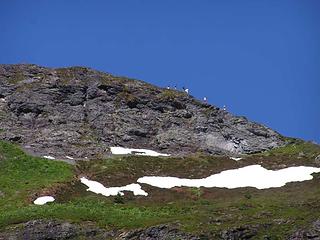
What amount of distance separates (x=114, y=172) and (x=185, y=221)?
2593 cm

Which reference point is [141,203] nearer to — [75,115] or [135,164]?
[135,164]

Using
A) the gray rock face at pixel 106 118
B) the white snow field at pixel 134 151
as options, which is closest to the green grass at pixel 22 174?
the gray rock face at pixel 106 118

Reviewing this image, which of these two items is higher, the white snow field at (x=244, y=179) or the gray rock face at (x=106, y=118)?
the gray rock face at (x=106, y=118)

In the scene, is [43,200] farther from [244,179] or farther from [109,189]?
[244,179]

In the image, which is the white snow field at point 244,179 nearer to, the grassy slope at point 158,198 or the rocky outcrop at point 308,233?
the grassy slope at point 158,198

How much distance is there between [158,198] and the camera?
219 feet

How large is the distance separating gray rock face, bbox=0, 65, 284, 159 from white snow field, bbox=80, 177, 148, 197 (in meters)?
13.8

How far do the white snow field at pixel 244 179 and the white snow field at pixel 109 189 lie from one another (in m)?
2.69

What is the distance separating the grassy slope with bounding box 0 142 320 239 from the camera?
52719 millimetres

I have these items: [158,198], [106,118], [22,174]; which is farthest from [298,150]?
[22,174]

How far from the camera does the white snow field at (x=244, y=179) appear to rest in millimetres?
72938

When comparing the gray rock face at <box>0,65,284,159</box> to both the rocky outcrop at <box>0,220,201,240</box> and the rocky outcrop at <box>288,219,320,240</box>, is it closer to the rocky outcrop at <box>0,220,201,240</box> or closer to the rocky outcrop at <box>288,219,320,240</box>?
the rocky outcrop at <box>0,220,201,240</box>

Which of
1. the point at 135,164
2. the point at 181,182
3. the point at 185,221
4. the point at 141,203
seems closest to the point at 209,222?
the point at 185,221

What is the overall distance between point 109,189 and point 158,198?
6829 millimetres
